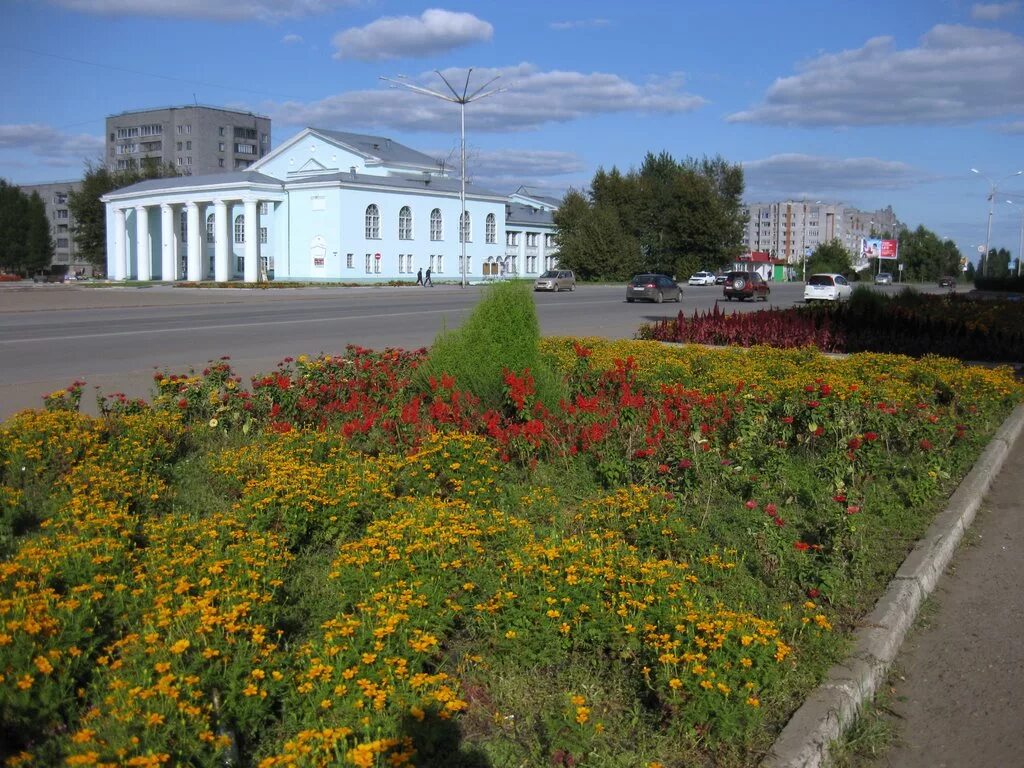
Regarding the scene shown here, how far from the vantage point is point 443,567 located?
13.8ft

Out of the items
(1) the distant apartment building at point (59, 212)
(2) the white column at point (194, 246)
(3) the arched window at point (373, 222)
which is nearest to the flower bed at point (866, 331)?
(3) the arched window at point (373, 222)

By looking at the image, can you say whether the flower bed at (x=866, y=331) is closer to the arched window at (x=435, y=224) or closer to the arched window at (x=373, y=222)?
the arched window at (x=373, y=222)

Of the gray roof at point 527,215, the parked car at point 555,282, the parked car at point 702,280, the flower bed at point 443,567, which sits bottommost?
the flower bed at point 443,567

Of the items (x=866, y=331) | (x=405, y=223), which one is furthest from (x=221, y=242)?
(x=866, y=331)

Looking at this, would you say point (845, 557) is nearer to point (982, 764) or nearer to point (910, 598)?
point (910, 598)

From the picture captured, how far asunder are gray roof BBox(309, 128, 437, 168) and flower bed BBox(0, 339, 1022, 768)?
71761 mm

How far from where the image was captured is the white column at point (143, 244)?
245 ft

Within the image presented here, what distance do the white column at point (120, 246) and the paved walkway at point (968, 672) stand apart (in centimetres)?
7990

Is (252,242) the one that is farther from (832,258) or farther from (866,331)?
(832,258)

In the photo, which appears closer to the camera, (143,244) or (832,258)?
(143,244)

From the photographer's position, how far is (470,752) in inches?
129

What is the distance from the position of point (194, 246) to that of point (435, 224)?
18147 mm

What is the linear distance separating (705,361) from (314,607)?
25.4 ft

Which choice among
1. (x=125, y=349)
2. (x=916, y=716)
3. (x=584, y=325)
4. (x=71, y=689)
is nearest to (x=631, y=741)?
(x=916, y=716)
